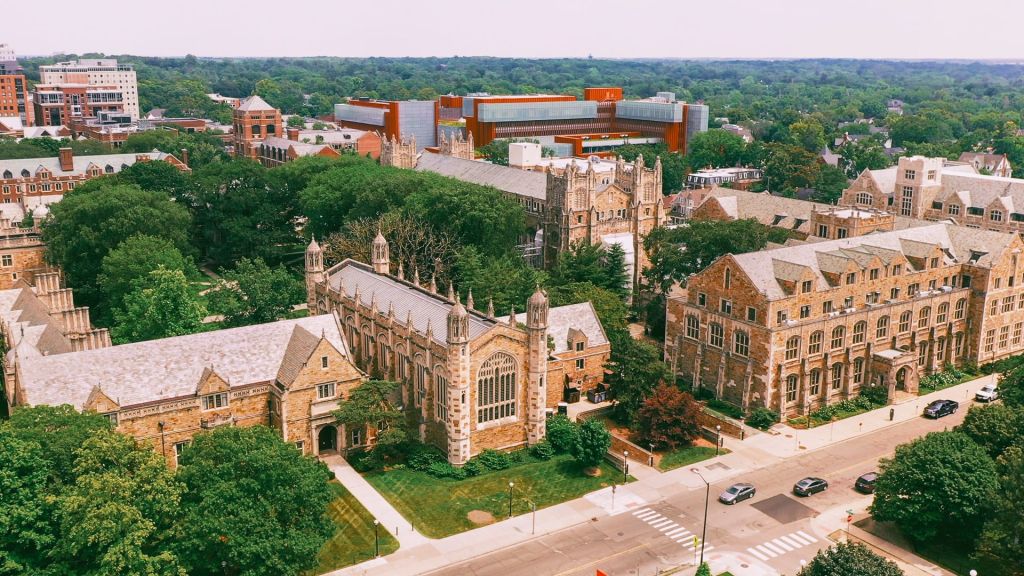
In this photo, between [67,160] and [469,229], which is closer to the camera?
[469,229]

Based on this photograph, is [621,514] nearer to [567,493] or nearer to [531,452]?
[567,493]

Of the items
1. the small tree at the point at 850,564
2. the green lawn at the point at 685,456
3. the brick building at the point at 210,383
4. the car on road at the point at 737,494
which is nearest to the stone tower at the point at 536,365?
the green lawn at the point at 685,456

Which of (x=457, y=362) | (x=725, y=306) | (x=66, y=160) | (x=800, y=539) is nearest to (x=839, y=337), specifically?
(x=725, y=306)

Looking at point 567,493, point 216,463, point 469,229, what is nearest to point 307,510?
point 216,463

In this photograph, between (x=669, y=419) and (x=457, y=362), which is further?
(x=669, y=419)

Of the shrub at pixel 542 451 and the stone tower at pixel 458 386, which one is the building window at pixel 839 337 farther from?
the stone tower at pixel 458 386

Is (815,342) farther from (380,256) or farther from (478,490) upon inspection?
(380,256)
